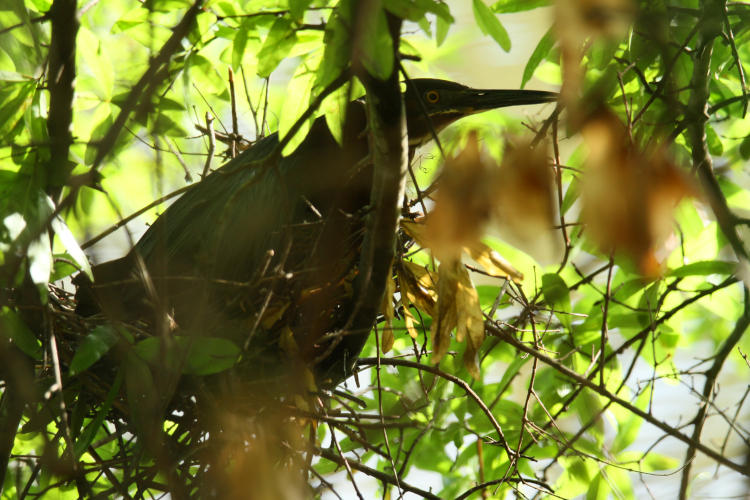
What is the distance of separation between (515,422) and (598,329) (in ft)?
1.31

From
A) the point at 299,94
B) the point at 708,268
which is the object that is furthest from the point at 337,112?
the point at 708,268

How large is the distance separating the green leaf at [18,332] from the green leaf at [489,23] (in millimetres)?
1218

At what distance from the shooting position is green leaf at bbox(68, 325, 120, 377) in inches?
64.0

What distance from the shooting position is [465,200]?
3.43 ft

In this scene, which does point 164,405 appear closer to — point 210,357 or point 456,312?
point 210,357

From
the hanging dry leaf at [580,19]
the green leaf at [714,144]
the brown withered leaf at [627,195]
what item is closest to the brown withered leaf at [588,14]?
the hanging dry leaf at [580,19]

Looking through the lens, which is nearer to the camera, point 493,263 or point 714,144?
point 493,263

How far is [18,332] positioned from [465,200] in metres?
1.18

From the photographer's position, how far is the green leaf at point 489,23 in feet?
5.46

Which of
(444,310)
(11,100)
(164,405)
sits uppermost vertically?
(11,100)

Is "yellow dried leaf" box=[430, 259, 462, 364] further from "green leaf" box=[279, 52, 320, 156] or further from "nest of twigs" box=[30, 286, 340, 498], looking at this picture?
"green leaf" box=[279, 52, 320, 156]

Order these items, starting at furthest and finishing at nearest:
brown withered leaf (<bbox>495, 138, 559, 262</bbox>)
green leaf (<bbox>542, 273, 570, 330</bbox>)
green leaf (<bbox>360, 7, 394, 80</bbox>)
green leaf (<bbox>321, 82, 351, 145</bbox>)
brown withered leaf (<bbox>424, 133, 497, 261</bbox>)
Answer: green leaf (<bbox>542, 273, 570, 330</bbox>), green leaf (<bbox>321, 82, 351, 145</bbox>), green leaf (<bbox>360, 7, 394, 80</bbox>), brown withered leaf (<bbox>424, 133, 497, 261</bbox>), brown withered leaf (<bbox>495, 138, 559, 262</bbox>)

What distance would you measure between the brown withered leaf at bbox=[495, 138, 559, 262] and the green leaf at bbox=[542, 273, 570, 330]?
1114 mm

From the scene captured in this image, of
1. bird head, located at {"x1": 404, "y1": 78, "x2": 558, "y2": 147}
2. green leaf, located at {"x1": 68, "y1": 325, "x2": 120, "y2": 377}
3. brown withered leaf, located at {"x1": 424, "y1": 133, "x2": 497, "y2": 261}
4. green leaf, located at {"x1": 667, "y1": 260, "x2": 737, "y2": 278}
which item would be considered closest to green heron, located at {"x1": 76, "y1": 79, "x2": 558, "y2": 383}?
bird head, located at {"x1": 404, "y1": 78, "x2": 558, "y2": 147}
